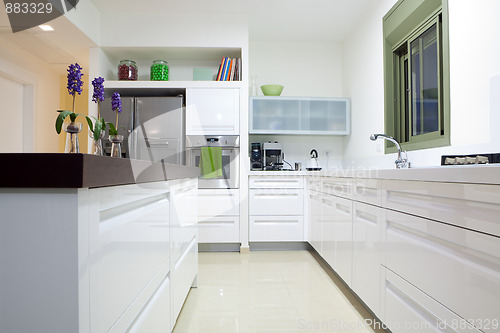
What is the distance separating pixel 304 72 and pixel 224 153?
1658 millimetres

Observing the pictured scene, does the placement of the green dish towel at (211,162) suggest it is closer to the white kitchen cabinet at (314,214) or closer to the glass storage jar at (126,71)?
the white kitchen cabinet at (314,214)

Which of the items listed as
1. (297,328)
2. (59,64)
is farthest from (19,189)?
(59,64)

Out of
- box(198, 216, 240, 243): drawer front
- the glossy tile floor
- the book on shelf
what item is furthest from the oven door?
the glossy tile floor

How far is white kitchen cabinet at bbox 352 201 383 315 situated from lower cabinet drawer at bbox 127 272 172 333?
104 cm

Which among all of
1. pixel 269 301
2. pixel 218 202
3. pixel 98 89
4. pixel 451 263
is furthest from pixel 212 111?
pixel 451 263

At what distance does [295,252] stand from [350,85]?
6.88 feet

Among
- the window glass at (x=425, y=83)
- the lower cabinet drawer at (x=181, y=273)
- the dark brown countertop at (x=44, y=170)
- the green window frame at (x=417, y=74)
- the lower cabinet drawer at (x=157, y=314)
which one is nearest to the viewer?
the dark brown countertop at (x=44, y=170)

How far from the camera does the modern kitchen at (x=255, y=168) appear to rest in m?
0.67

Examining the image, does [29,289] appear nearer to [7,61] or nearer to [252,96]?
[252,96]

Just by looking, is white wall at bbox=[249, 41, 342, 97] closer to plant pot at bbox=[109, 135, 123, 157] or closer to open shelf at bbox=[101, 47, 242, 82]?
open shelf at bbox=[101, 47, 242, 82]

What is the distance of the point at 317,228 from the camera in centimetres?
327

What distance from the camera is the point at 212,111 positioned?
150 inches

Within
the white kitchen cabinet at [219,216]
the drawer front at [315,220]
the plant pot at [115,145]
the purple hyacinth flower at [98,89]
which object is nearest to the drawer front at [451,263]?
the plant pot at [115,145]

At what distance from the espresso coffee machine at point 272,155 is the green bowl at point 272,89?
616 millimetres
